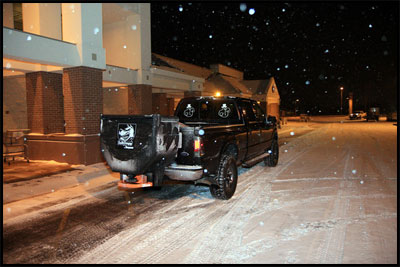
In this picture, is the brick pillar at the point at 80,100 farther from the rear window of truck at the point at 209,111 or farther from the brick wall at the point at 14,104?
the brick wall at the point at 14,104

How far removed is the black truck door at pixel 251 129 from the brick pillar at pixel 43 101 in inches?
293

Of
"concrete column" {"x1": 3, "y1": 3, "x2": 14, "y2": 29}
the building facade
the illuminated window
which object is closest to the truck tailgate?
the building facade

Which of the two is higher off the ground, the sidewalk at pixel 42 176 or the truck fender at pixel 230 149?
the truck fender at pixel 230 149

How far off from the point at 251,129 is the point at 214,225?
346 cm

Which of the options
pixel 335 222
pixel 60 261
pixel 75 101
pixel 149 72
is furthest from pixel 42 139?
pixel 335 222

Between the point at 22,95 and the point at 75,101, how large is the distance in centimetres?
624

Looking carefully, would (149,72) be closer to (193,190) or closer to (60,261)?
(193,190)

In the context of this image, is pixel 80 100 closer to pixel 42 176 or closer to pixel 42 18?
pixel 42 176

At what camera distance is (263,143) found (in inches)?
340

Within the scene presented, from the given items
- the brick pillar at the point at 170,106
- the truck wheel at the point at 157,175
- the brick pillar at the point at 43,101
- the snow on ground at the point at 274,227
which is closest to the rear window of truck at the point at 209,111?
the snow on ground at the point at 274,227

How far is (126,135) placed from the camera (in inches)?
203

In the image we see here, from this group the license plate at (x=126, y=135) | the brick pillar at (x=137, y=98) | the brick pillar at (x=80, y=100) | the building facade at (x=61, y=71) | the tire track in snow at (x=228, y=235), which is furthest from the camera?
the brick pillar at (x=137, y=98)

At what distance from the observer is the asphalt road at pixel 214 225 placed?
3.69m

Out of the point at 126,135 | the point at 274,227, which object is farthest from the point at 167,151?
the point at 274,227
